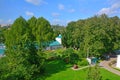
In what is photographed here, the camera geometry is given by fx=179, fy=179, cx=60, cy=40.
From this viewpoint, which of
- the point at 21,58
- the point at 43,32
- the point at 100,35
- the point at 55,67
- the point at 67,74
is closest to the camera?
the point at 21,58

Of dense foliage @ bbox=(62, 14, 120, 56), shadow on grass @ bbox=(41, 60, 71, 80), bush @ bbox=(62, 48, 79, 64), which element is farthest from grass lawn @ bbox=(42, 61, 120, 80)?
dense foliage @ bbox=(62, 14, 120, 56)

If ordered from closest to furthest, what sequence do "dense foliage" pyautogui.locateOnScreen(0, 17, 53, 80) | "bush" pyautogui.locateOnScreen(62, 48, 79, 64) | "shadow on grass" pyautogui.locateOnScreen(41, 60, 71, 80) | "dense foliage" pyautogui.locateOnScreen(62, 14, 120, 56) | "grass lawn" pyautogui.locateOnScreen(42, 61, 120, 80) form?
"dense foliage" pyautogui.locateOnScreen(0, 17, 53, 80) → "grass lawn" pyautogui.locateOnScreen(42, 61, 120, 80) → "shadow on grass" pyautogui.locateOnScreen(41, 60, 71, 80) → "bush" pyautogui.locateOnScreen(62, 48, 79, 64) → "dense foliage" pyautogui.locateOnScreen(62, 14, 120, 56)

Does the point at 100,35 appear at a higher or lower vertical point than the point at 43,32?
lower

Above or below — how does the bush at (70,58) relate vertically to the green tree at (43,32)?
below

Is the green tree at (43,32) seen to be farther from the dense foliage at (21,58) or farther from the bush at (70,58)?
the bush at (70,58)

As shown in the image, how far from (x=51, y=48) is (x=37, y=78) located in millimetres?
37103

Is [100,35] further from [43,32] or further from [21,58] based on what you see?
[21,58]

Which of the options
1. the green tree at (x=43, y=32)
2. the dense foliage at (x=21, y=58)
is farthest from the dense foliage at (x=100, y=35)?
the dense foliage at (x=21, y=58)

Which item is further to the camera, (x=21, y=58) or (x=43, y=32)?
(x=43, y=32)

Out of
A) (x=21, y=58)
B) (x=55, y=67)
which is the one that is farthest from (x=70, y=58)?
(x=21, y=58)

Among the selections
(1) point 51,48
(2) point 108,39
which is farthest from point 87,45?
(1) point 51,48

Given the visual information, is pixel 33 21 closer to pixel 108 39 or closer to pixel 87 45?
pixel 87 45

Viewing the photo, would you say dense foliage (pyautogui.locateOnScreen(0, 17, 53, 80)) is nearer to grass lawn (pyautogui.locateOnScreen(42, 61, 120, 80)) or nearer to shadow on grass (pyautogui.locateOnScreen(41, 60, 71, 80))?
shadow on grass (pyautogui.locateOnScreen(41, 60, 71, 80))

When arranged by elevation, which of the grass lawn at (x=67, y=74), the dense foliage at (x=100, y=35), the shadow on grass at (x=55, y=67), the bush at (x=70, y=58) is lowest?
the grass lawn at (x=67, y=74)
